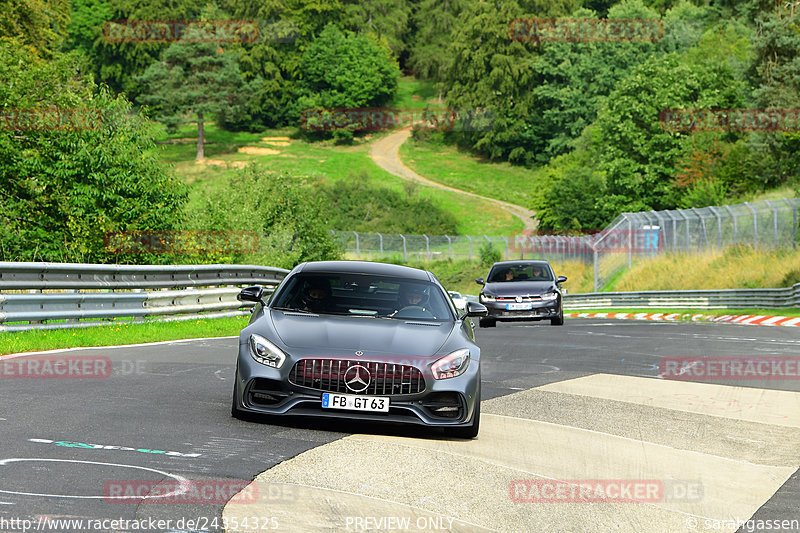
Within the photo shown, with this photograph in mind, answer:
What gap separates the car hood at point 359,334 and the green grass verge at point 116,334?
5.59 metres

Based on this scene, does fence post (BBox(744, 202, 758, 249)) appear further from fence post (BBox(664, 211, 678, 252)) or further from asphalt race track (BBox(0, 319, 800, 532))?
asphalt race track (BBox(0, 319, 800, 532))

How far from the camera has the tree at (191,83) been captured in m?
115

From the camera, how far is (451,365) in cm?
845

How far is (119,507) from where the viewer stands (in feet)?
17.9

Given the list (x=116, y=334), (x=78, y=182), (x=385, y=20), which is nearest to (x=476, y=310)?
(x=116, y=334)

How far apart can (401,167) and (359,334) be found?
102362 mm

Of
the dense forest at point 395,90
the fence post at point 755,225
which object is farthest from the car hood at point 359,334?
the fence post at point 755,225

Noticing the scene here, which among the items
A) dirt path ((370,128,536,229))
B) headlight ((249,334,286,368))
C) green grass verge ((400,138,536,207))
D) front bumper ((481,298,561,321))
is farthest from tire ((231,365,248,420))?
green grass verge ((400,138,536,207))

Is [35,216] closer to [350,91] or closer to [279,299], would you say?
[279,299]

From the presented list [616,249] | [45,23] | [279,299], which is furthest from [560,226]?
[279,299]

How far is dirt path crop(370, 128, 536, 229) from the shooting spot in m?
95.6

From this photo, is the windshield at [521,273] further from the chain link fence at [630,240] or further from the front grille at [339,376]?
the front grille at [339,376]

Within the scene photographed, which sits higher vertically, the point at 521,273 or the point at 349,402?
the point at 349,402

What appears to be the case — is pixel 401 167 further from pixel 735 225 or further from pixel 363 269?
pixel 363 269
